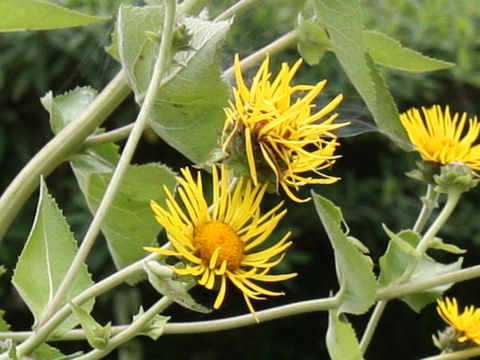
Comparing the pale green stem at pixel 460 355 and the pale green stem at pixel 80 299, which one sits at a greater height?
the pale green stem at pixel 80 299

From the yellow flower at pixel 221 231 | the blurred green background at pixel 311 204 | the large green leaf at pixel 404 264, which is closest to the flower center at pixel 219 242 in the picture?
the yellow flower at pixel 221 231

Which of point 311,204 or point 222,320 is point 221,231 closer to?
point 222,320

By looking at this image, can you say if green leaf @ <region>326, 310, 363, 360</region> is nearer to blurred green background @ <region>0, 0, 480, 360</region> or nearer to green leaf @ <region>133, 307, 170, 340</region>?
green leaf @ <region>133, 307, 170, 340</region>

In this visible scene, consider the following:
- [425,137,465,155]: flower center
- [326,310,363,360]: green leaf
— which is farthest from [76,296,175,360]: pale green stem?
[425,137,465,155]: flower center

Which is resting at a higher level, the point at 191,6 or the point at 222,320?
the point at 191,6

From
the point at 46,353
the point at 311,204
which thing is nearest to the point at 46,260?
the point at 46,353

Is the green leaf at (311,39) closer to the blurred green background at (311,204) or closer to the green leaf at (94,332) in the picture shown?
the green leaf at (94,332)
